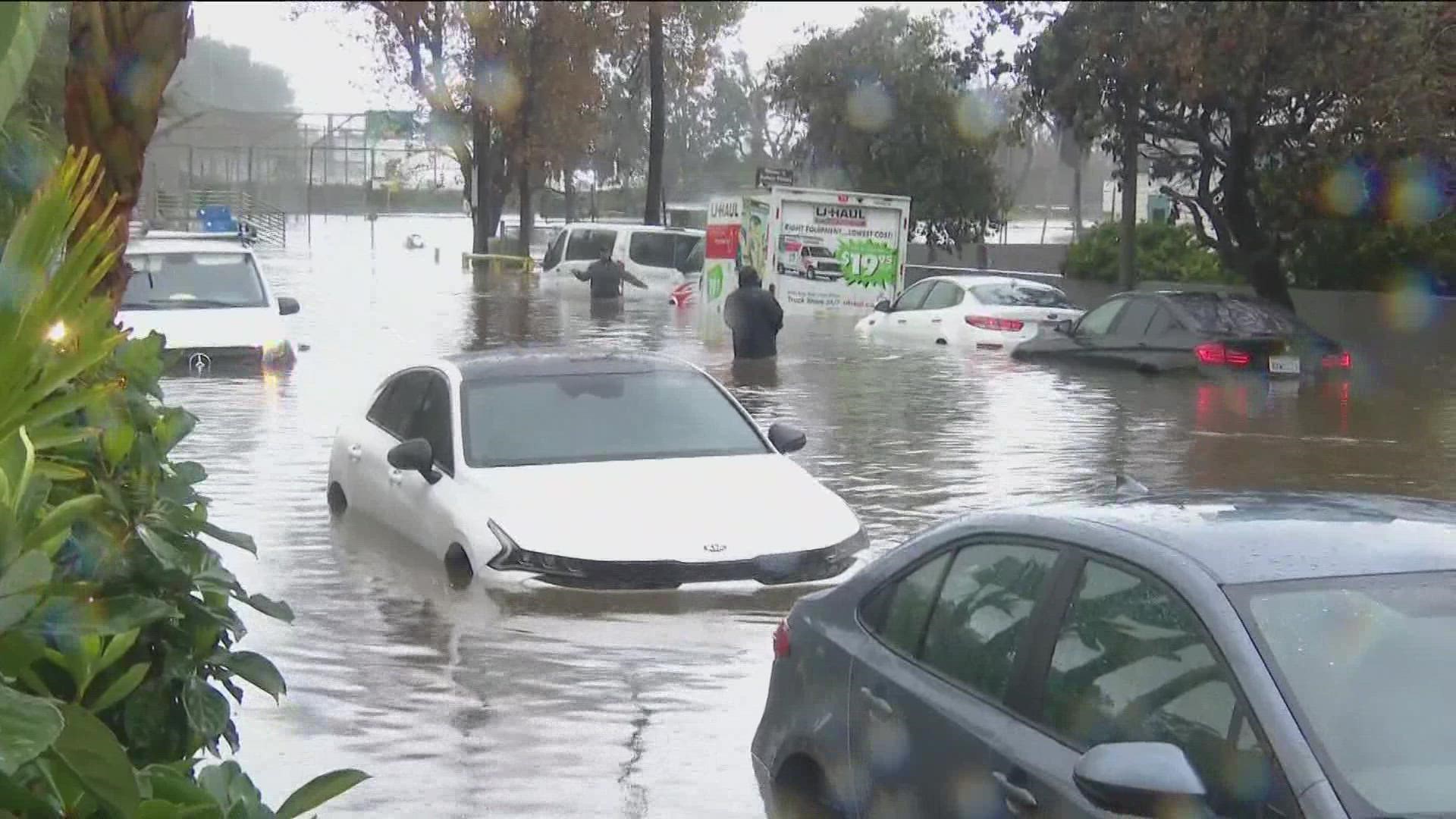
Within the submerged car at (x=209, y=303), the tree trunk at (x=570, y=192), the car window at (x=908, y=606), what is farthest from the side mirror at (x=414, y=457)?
the tree trunk at (x=570, y=192)

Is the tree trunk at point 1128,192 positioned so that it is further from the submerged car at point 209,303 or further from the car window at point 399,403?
the car window at point 399,403

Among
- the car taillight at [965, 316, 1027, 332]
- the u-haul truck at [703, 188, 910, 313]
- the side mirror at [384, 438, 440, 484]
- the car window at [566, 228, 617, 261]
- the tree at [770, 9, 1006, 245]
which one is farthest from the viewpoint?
the tree at [770, 9, 1006, 245]

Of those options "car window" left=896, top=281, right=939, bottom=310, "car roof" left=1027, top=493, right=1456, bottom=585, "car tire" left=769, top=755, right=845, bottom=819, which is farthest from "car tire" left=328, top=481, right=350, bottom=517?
"car window" left=896, top=281, right=939, bottom=310

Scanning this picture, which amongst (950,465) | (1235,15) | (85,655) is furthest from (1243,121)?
(85,655)

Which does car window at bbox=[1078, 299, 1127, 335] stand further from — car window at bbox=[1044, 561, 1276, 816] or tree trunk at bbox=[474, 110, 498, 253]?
tree trunk at bbox=[474, 110, 498, 253]

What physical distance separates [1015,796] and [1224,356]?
62.2 ft

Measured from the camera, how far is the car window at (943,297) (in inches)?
1126

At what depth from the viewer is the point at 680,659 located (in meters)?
8.87

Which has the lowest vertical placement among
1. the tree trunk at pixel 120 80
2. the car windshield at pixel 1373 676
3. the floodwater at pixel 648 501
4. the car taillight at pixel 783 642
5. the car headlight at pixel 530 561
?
the floodwater at pixel 648 501

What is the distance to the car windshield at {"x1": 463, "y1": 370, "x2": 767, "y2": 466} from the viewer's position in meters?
11.0

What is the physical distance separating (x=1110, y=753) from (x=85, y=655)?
1.92 meters

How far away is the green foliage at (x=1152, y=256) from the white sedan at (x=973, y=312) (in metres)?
8.08

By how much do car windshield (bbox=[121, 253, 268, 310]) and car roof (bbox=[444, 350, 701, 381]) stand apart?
10471 millimetres

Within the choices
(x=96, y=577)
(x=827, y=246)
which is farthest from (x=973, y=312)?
(x=96, y=577)
